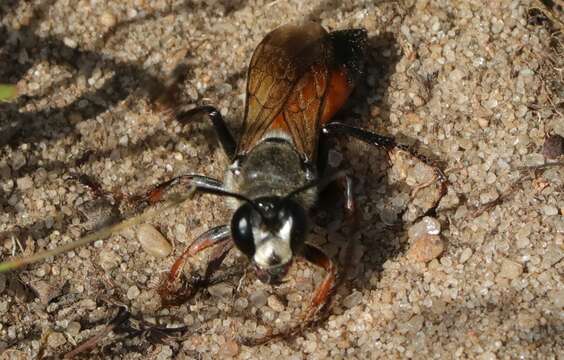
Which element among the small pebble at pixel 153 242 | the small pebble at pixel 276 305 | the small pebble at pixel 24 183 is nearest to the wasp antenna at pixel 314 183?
the small pebble at pixel 276 305

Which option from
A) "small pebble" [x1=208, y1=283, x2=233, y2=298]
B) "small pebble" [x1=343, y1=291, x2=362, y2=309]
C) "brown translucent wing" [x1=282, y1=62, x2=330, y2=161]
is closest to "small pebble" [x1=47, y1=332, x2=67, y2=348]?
"small pebble" [x1=208, y1=283, x2=233, y2=298]

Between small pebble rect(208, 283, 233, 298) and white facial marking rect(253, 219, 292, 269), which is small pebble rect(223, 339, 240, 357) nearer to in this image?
small pebble rect(208, 283, 233, 298)

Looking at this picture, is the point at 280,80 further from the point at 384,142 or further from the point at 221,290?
the point at 221,290

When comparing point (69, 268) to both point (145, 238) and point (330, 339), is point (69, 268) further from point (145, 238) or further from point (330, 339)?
point (330, 339)

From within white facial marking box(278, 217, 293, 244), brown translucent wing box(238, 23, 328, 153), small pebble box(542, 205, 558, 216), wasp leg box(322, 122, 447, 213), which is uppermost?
brown translucent wing box(238, 23, 328, 153)

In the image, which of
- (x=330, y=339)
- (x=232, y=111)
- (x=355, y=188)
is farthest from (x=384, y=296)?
(x=232, y=111)

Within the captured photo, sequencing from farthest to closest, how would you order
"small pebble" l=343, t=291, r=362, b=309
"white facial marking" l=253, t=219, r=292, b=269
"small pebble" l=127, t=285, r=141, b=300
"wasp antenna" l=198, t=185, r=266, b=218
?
"small pebble" l=127, t=285, r=141, b=300 < "small pebble" l=343, t=291, r=362, b=309 < "wasp antenna" l=198, t=185, r=266, b=218 < "white facial marking" l=253, t=219, r=292, b=269

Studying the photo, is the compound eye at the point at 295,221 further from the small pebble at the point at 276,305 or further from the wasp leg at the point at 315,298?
the small pebble at the point at 276,305
